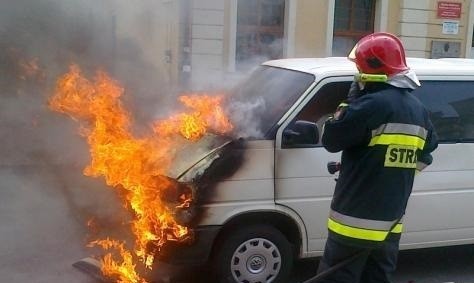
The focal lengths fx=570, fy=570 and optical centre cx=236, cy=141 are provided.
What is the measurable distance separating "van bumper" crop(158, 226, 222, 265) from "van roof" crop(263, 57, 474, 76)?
4.83ft

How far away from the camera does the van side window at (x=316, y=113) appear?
4.18 m

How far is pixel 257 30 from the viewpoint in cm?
950

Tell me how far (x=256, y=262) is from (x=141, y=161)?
114cm

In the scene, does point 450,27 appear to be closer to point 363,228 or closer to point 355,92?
point 355,92

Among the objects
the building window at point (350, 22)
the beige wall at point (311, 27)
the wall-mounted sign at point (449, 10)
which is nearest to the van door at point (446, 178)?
the beige wall at point (311, 27)

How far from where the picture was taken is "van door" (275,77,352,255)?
4.20m

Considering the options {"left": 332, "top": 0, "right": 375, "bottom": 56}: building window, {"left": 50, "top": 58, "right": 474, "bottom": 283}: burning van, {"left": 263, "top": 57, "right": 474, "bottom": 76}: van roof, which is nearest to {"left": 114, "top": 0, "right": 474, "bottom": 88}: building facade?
{"left": 332, "top": 0, "right": 375, "bottom": 56}: building window

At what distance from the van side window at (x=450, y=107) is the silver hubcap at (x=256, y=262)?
1659 mm

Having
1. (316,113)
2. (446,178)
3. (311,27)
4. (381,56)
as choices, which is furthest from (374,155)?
(311,27)

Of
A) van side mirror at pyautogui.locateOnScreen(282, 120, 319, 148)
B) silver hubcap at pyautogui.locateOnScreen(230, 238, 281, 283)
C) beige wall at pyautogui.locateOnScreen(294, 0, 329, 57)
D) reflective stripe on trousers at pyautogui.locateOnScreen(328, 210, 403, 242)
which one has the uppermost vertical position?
beige wall at pyautogui.locateOnScreen(294, 0, 329, 57)

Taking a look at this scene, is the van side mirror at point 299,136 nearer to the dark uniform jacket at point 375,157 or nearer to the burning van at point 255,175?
the burning van at point 255,175

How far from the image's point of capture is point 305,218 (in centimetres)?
430

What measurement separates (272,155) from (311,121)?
1.45 feet

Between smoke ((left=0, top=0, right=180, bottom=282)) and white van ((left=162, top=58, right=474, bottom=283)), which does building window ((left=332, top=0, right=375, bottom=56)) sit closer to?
smoke ((left=0, top=0, right=180, bottom=282))
